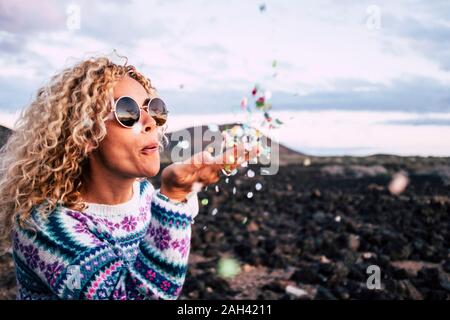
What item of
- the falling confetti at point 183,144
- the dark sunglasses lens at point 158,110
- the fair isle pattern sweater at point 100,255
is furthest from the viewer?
the dark sunglasses lens at point 158,110

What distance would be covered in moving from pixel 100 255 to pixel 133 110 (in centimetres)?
58

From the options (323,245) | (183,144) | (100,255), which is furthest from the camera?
(323,245)

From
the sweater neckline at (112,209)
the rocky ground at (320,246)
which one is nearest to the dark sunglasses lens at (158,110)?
the sweater neckline at (112,209)

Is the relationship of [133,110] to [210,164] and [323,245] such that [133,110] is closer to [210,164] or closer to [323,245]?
[210,164]

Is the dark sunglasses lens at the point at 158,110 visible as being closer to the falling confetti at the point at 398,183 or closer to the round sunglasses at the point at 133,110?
the round sunglasses at the point at 133,110

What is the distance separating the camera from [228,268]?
944cm

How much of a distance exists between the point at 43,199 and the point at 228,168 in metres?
0.79

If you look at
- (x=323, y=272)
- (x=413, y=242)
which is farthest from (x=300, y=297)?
(x=413, y=242)

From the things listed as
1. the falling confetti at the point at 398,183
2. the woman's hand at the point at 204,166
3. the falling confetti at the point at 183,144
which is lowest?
the woman's hand at the point at 204,166

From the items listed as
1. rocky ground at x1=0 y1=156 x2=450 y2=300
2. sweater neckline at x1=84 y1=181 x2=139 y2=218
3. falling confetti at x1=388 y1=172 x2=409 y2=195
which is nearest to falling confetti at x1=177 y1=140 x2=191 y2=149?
sweater neckline at x1=84 y1=181 x2=139 y2=218

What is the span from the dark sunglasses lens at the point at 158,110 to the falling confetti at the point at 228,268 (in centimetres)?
679

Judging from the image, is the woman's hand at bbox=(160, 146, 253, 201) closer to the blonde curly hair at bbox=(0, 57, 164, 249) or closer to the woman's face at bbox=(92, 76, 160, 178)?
the woman's face at bbox=(92, 76, 160, 178)

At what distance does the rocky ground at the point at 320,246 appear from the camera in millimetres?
8273

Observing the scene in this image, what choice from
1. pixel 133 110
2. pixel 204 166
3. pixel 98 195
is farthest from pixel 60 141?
pixel 204 166
